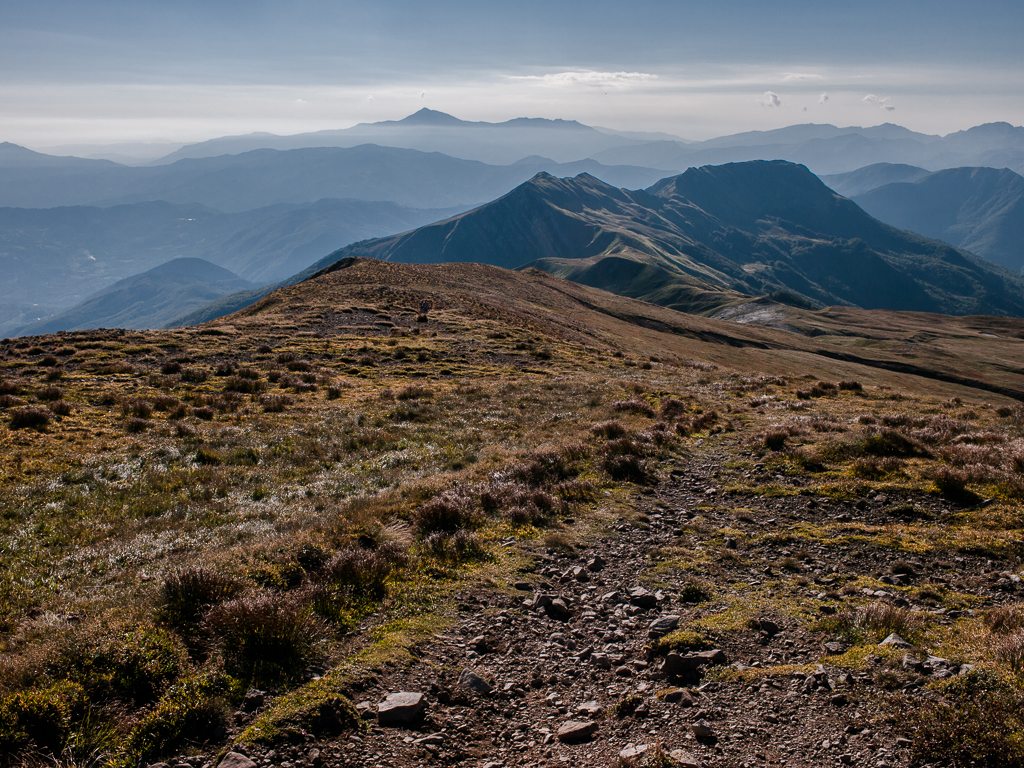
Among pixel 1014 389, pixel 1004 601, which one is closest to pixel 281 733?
pixel 1004 601

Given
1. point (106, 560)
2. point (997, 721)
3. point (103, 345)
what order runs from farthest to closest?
1. point (103, 345)
2. point (106, 560)
3. point (997, 721)

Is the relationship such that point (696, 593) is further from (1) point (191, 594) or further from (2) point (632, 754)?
(1) point (191, 594)

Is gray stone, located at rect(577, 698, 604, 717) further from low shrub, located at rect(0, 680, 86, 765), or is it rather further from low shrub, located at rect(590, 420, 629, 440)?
low shrub, located at rect(590, 420, 629, 440)

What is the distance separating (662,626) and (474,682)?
2975 millimetres

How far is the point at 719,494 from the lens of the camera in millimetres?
13812

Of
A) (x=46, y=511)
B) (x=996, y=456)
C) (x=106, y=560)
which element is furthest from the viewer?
(x=996, y=456)

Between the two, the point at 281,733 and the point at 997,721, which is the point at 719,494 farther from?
the point at 281,733

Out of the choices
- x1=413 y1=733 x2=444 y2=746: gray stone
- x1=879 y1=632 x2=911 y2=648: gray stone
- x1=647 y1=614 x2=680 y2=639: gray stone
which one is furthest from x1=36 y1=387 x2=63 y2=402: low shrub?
x1=879 y1=632 x2=911 y2=648: gray stone

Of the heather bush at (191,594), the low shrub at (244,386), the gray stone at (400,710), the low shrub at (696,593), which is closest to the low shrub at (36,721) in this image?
the heather bush at (191,594)

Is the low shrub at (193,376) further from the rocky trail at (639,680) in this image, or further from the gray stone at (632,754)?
the gray stone at (632,754)

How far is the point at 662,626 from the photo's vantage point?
766cm

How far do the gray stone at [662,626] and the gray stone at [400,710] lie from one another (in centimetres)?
357

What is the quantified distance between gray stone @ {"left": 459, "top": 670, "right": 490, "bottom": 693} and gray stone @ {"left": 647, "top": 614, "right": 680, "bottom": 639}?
262 cm

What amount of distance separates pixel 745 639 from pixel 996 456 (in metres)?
11.2
